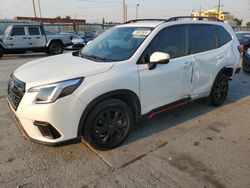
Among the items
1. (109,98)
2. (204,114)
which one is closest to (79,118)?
(109,98)

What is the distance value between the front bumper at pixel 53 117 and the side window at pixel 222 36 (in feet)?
10.8

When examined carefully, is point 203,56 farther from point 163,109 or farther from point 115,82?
point 115,82

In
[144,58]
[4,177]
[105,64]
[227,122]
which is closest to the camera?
[4,177]

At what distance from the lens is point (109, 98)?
10.6 feet

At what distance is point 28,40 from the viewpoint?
13711 mm

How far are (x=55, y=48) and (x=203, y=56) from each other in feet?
39.6

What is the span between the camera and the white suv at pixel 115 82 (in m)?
2.86

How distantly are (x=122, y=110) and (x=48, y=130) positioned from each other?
1003mm

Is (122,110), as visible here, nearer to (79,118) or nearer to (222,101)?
(79,118)

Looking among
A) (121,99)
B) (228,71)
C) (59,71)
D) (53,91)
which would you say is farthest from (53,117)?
(228,71)

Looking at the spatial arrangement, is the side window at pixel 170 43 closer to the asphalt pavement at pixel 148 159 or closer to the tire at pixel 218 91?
the asphalt pavement at pixel 148 159

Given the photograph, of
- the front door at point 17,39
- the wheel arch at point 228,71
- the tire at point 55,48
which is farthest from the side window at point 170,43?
the tire at point 55,48

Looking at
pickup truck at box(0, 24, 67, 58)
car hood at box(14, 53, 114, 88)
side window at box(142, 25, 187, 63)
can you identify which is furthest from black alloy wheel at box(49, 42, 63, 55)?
side window at box(142, 25, 187, 63)

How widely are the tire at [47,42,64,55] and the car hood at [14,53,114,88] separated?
38.6 feet
